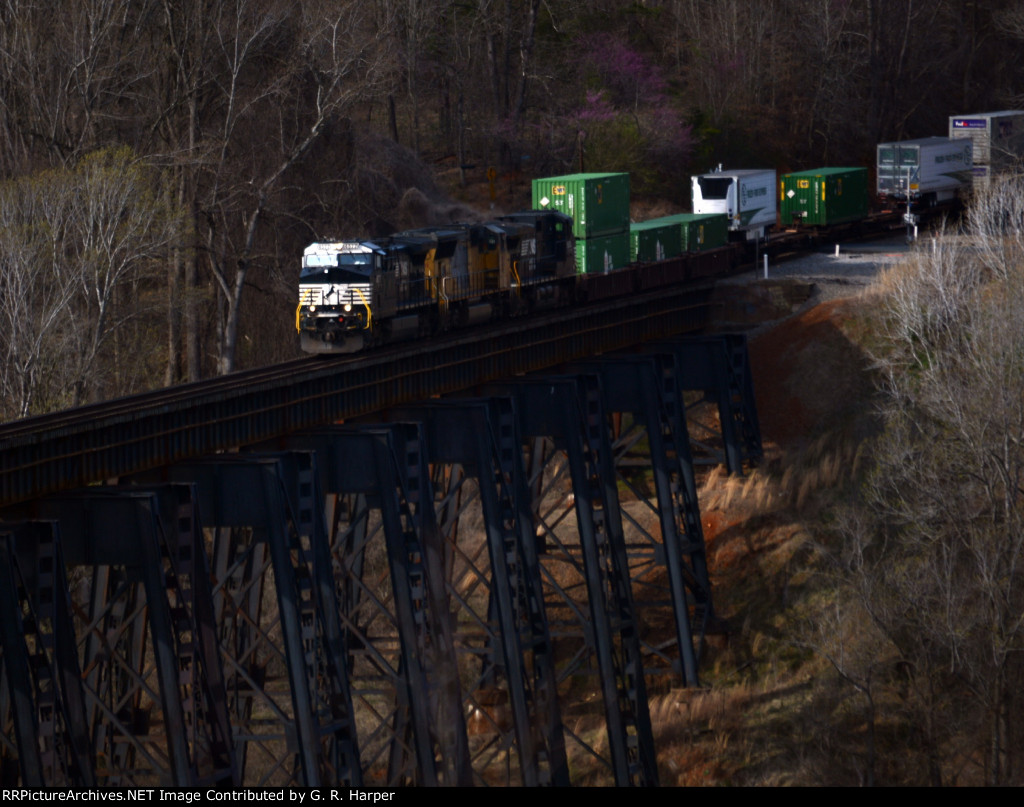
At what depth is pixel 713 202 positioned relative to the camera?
55.6 m

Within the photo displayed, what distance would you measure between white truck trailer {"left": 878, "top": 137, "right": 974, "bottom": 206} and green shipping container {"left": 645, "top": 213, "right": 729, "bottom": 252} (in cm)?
1411

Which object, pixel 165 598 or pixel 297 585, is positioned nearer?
pixel 165 598

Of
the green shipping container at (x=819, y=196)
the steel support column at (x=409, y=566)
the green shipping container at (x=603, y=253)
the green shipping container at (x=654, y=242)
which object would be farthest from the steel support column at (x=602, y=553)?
the green shipping container at (x=819, y=196)

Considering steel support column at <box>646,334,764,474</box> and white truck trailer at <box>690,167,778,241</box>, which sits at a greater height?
white truck trailer at <box>690,167,778,241</box>

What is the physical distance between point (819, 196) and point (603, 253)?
16729mm

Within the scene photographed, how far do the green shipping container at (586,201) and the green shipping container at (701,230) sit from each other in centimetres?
289

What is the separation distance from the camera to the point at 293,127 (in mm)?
51312

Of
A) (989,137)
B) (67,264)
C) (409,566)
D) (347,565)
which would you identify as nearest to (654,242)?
(67,264)

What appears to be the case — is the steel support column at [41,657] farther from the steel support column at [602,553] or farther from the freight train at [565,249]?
the steel support column at [602,553]

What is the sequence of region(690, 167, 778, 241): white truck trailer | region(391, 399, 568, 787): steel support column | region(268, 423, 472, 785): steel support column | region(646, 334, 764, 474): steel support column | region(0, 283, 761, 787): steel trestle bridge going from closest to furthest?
region(0, 283, 761, 787): steel trestle bridge → region(268, 423, 472, 785): steel support column → region(391, 399, 568, 787): steel support column → region(646, 334, 764, 474): steel support column → region(690, 167, 778, 241): white truck trailer

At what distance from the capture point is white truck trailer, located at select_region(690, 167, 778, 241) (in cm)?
5472

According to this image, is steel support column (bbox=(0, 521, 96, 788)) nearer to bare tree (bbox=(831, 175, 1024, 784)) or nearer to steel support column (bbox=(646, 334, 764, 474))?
bare tree (bbox=(831, 175, 1024, 784))

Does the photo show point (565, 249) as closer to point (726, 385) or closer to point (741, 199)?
point (726, 385)

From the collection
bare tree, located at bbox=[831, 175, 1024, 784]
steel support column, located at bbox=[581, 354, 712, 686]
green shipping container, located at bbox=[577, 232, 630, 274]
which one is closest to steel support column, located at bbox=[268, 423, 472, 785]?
steel support column, located at bbox=[581, 354, 712, 686]
